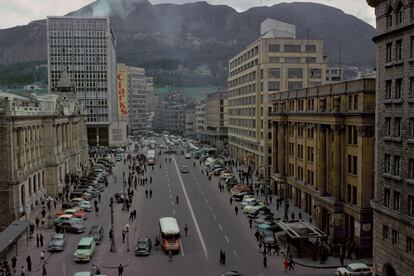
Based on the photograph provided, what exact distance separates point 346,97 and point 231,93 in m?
82.9

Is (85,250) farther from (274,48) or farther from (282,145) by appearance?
(274,48)

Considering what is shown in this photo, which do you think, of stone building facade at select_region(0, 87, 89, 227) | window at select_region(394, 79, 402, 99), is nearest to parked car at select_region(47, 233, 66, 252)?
stone building facade at select_region(0, 87, 89, 227)

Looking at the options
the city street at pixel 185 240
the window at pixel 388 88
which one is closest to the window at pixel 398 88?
the window at pixel 388 88

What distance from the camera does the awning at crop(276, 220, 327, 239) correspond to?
140 feet

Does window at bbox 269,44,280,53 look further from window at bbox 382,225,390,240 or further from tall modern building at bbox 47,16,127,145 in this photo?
tall modern building at bbox 47,16,127,145

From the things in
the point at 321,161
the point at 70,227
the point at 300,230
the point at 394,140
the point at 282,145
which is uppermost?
the point at 394,140

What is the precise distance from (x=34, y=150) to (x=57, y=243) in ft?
94.1

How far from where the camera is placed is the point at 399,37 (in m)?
32.8

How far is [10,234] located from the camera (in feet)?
140

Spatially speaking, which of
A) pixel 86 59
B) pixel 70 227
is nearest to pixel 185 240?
pixel 70 227

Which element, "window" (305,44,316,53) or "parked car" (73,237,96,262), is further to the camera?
"window" (305,44,316,53)

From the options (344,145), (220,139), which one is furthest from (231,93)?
(344,145)

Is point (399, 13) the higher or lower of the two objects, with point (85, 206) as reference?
higher

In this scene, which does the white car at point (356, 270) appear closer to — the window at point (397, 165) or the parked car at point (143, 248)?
the window at point (397, 165)
